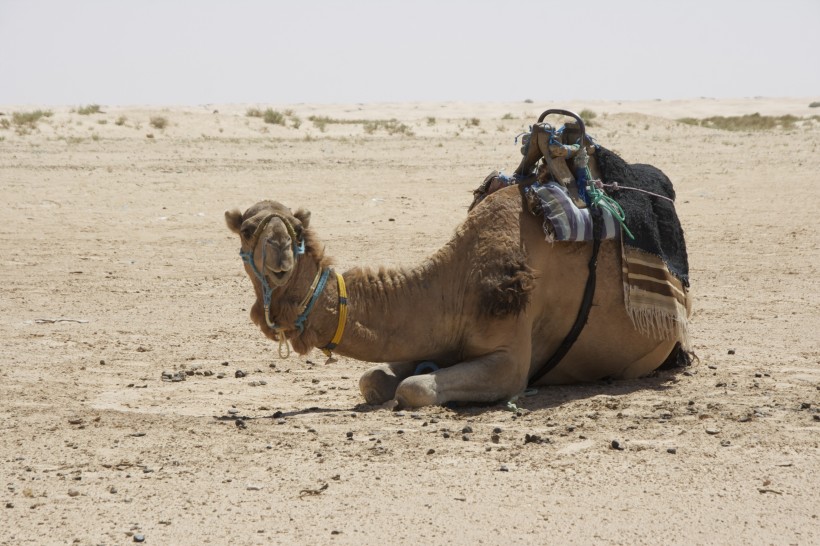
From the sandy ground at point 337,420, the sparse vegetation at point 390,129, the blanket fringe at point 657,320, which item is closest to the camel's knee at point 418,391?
the sandy ground at point 337,420

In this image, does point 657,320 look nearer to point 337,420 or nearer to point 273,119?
point 337,420

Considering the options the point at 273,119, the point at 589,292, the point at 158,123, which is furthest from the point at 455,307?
the point at 273,119

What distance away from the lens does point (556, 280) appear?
8.23 m

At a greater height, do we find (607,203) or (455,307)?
(607,203)

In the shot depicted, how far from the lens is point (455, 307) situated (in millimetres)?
8031

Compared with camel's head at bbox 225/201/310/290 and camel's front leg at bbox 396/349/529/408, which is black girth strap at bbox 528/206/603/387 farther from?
camel's head at bbox 225/201/310/290

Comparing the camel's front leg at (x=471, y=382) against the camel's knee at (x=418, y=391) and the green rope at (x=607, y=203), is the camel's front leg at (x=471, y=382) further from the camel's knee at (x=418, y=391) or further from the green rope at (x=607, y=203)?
the green rope at (x=607, y=203)

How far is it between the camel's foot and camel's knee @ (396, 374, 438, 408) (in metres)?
0.44

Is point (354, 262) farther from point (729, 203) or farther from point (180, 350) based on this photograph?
point (729, 203)

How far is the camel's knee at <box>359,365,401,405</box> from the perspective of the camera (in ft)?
26.8

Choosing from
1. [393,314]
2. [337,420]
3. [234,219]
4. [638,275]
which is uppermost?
[234,219]

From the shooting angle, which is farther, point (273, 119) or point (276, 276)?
point (273, 119)

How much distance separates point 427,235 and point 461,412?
30.3 feet

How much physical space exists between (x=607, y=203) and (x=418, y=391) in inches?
82.3
